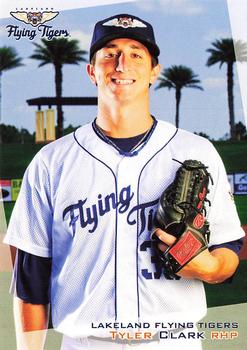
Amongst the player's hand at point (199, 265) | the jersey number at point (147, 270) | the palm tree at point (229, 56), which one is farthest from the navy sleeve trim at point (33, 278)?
the palm tree at point (229, 56)

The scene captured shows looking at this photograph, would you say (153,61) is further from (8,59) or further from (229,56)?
(8,59)

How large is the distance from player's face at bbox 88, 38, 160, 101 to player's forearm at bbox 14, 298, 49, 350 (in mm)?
1090

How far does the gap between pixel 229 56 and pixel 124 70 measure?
1.73 ft

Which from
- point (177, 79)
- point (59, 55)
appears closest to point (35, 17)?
point (59, 55)

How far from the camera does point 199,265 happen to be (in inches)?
116

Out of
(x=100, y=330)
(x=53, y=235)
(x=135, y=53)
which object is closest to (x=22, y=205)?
(x=53, y=235)

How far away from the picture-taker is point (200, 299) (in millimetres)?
2998

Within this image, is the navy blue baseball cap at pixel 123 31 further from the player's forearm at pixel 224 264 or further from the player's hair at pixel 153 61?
the player's forearm at pixel 224 264

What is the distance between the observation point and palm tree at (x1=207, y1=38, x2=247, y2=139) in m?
3.02

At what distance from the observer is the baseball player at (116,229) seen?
294 cm

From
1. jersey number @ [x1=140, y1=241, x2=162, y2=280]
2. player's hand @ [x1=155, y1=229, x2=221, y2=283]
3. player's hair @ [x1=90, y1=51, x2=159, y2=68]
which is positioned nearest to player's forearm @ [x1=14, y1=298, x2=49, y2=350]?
jersey number @ [x1=140, y1=241, x2=162, y2=280]

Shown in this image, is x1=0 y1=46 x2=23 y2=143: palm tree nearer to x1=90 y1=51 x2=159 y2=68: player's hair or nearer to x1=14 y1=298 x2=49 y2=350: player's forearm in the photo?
x1=90 y1=51 x2=159 y2=68: player's hair

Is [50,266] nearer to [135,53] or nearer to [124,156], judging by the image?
[124,156]

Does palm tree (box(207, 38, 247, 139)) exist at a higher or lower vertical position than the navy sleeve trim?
higher
